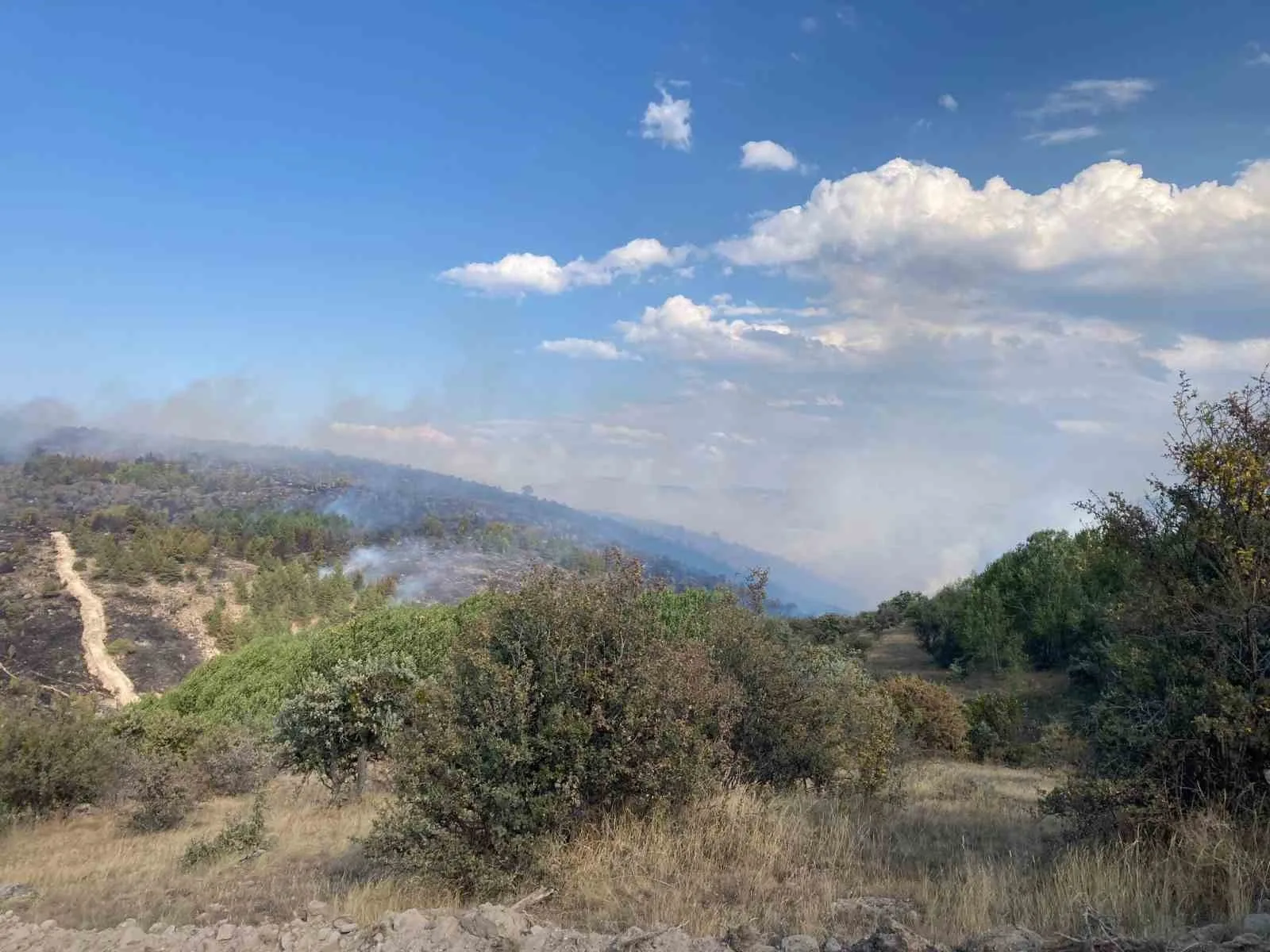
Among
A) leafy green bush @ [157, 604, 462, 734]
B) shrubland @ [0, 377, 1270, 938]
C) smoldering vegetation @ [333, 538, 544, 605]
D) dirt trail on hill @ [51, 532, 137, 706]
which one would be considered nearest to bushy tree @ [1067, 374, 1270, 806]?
shrubland @ [0, 377, 1270, 938]

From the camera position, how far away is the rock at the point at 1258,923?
169 inches

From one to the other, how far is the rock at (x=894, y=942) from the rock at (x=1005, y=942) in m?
0.18

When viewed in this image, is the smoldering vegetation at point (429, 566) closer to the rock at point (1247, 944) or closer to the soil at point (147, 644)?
the soil at point (147, 644)

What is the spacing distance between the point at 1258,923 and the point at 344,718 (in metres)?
15.0

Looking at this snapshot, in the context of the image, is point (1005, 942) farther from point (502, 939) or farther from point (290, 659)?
point (290, 659)

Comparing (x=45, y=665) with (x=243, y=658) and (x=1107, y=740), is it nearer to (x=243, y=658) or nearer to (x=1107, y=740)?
(x=243, y=658)

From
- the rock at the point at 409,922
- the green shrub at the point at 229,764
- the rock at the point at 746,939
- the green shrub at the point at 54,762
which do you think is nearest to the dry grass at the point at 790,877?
the rock at the point at 746,939

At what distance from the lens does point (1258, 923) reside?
438 cm

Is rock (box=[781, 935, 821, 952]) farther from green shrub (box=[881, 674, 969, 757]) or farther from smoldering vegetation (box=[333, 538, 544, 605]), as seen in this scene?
smoldering vegetation (box=[333, 538, 544, 605])

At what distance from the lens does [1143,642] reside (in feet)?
22.7

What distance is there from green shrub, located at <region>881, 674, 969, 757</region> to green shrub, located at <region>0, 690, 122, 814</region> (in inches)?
779

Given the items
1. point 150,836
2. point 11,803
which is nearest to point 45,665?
point 11,803

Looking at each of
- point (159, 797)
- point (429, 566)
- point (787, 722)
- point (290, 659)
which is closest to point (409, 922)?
point (787, 722)

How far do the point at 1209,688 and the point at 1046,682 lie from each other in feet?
123
